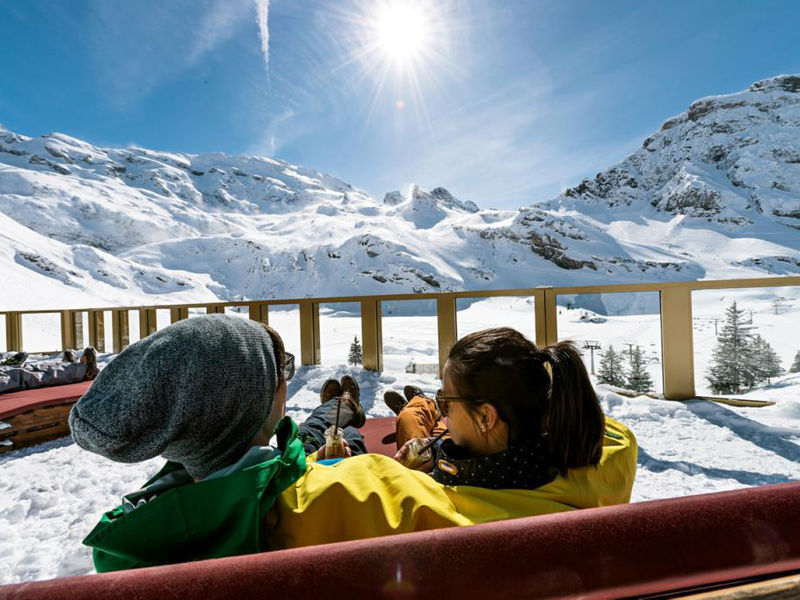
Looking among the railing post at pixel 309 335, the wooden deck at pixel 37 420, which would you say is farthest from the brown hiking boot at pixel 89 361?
the railing post at pixel 309 335

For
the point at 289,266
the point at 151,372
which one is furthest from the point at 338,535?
the point at 289,266

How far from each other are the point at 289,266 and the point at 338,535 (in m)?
49.4

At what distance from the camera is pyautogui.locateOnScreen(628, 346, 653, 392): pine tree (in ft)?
14.0

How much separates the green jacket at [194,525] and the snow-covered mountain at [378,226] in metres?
29.1

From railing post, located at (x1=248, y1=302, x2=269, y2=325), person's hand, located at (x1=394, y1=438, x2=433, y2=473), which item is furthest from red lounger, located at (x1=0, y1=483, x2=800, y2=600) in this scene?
railing post, located at (x1=248, y1=302, x2=269, y2=325)

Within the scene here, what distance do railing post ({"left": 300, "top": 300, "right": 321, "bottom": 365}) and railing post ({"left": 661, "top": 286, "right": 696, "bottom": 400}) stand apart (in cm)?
498

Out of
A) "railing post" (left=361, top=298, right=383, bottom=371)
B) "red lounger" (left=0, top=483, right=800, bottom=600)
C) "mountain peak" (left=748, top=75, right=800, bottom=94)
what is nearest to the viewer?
"red lounger" (left=0, top=483, right=800, bottom=600)

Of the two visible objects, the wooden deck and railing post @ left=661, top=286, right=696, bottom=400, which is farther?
railing post @ left=661, top=286, right=696, bottom=400

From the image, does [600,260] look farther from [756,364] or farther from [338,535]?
[338,535]

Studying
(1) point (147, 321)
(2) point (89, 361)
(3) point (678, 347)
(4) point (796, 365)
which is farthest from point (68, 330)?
(4) point (796, 365)

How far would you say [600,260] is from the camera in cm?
5284

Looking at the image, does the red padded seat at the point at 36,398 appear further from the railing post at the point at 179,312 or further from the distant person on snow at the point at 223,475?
the railing post at the point at 179,312

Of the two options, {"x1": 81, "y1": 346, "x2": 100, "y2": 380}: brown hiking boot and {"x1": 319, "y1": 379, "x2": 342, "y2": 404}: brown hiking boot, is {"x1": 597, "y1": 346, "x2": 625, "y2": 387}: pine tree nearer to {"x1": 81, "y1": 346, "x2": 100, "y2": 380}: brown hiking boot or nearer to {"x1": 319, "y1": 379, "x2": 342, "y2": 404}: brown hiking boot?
{"x1": 319, "y1": 379, "x2": 342, "y2": 404}: brown hiking boot

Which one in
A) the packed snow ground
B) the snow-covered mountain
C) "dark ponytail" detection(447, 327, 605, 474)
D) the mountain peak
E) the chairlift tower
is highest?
the mountain peak
